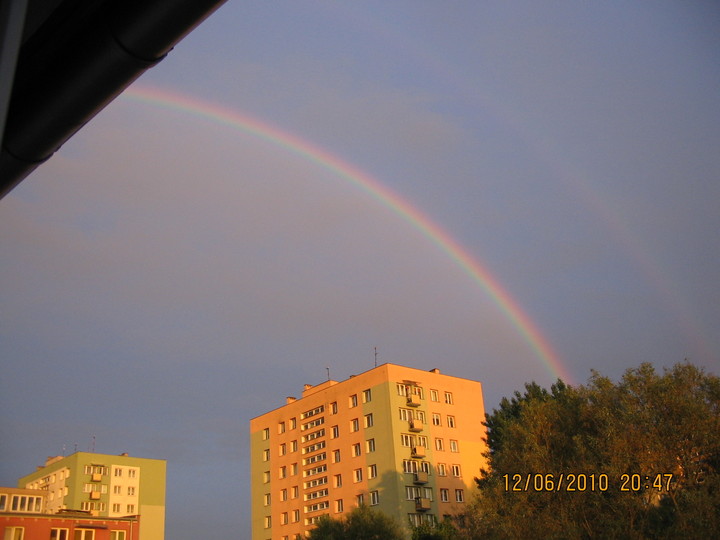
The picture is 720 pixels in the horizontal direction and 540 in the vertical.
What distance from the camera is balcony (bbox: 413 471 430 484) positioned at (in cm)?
6625

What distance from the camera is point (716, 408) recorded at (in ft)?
91.9

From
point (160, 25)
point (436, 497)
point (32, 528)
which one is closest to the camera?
point (160, 25)

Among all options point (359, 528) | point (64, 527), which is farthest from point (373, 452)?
point (64, 527)

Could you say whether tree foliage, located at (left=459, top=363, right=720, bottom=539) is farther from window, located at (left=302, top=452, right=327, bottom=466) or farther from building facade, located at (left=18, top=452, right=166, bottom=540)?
building facade, located at (left=18, top=452, right=166, bottom=540)

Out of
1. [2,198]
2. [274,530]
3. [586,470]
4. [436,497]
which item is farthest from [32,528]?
[2,198]

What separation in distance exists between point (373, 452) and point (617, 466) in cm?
4313

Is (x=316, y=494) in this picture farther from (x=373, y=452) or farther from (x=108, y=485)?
(x=108, y=485)

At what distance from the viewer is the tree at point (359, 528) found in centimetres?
4778

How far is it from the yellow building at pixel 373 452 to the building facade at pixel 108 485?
26.2 metres

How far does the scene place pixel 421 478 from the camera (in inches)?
2623

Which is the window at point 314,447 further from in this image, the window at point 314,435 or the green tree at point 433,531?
the green tree at point 433,531

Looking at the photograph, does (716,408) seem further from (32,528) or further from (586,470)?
(32,528)

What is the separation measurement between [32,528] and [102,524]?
580 cm

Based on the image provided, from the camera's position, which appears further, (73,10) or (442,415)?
(442,415)
